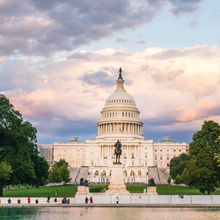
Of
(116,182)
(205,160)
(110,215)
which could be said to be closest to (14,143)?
(116,182)

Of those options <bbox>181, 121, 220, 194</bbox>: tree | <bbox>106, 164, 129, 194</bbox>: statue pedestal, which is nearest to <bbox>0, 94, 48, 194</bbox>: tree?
<bbox>106, 164, 129, 194</bbox>: statue pedestal

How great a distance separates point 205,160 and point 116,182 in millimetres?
10549

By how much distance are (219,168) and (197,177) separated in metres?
2.61

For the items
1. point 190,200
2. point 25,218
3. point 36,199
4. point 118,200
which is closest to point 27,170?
point 36,199

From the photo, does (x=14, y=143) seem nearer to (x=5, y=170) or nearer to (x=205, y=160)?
(x=5, y=170)

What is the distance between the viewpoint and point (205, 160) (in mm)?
65812

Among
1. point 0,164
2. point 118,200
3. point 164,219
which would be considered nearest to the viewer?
point 164,219

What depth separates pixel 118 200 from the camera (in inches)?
2267

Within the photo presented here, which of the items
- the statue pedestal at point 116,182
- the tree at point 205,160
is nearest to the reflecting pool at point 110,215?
the tree at point 205,160

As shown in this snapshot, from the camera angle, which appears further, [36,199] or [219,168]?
[219,168]

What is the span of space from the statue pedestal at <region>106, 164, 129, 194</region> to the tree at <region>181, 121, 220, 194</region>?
7509 millimetres

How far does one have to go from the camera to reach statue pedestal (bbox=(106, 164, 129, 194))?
67.2m

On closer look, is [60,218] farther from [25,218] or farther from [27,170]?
[27,170]

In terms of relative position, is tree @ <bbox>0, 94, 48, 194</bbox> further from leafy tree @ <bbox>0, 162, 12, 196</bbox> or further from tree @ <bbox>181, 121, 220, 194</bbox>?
tree @ <bbox>181, 121, 220, 194</bbox>
